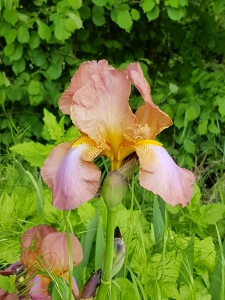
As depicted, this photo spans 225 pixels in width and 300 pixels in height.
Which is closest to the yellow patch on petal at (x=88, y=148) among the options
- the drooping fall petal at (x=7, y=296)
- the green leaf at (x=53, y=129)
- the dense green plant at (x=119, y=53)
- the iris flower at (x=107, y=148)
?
the iris flower at (x=107, y=148)

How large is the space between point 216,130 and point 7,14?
1.15m

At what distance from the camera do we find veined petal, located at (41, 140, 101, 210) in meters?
0.79

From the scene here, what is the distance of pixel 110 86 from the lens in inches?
32.8

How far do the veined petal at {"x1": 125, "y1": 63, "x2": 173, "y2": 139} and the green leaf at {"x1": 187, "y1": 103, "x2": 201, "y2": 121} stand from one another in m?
1.83

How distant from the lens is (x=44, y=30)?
2.60 metres

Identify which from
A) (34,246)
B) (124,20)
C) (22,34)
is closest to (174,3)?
(124,20)

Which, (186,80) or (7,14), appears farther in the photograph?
(186,80)

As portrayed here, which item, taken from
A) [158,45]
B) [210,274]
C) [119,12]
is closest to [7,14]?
[119,12]

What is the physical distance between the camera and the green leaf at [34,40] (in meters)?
2.69

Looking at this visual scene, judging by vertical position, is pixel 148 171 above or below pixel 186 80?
above

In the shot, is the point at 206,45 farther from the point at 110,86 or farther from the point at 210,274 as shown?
the point at 110,86

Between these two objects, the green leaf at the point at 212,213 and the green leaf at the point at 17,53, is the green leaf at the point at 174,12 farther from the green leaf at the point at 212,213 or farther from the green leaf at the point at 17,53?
the green leaf at the point at 212,213

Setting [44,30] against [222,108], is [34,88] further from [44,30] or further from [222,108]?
[222,108]

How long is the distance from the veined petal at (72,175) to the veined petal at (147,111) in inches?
4.2
